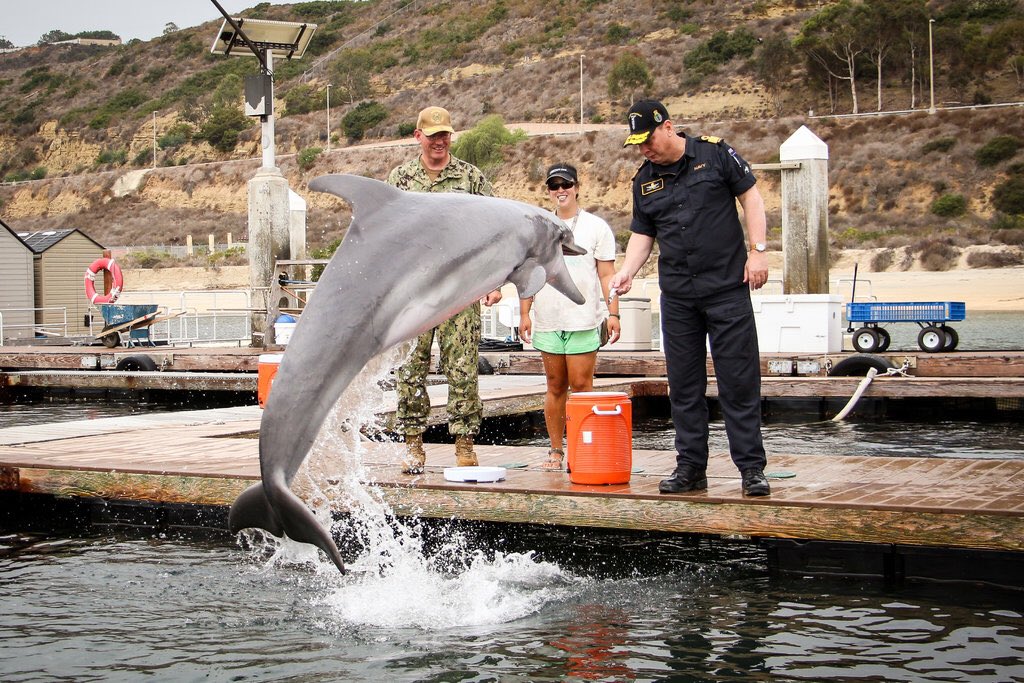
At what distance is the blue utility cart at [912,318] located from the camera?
1744 cm

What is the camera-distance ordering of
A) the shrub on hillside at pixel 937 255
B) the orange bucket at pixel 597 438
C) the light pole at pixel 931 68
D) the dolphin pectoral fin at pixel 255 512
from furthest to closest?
the light pole at pixel 931 68 → the shrub on hillside at pixel 937 255 → the orange bucket at pixel 597 438 → the dolphin pectoral fin at pixel 255 512

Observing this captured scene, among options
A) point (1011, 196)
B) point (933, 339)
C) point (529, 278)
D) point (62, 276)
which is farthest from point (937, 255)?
point (529, 278)

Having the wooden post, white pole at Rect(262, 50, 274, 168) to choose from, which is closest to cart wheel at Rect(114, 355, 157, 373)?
white pole at Rect(262, 50, 274, 168)

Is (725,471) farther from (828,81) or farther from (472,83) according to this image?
(472,83)

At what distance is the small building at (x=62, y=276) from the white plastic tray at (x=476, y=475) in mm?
25166

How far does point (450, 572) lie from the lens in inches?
264

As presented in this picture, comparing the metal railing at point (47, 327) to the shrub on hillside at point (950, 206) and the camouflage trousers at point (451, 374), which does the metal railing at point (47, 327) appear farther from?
the shrub on hillside at point (950, 206)

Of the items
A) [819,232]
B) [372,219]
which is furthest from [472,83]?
[372,219]

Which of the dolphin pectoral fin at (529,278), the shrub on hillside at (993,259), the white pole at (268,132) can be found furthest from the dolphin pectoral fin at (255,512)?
the shrub on hillside at (993,259)

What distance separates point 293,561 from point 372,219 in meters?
2.74

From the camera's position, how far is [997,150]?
186 feet

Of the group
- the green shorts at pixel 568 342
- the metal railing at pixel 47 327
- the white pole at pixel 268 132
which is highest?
the white pole at pixel 268 132

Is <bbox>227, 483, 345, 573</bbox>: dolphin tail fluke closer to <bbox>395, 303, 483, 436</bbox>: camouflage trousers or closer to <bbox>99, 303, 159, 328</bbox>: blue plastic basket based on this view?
<bbox>395, 303, 483, 436</bbox>: camouflage trousers

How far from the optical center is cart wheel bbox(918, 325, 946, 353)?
17.7 metres
